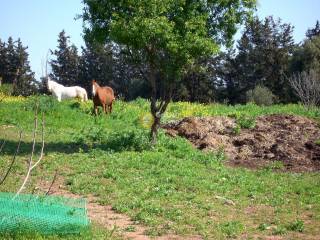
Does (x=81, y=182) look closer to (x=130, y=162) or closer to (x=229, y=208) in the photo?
(x=130, y=162)

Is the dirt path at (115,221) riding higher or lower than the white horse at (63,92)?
lower

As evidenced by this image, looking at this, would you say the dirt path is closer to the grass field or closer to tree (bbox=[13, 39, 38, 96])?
the grass field

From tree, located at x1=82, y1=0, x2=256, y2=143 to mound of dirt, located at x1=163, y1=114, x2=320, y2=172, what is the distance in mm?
2236

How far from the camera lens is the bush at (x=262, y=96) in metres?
44.1

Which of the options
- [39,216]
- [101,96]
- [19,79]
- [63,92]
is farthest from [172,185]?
[19,79]

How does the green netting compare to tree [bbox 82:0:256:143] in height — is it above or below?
below

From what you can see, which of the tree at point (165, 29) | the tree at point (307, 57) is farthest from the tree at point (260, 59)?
the tree at point (165, 29)

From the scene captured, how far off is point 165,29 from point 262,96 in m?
33.7

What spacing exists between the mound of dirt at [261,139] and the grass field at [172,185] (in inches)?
30.2

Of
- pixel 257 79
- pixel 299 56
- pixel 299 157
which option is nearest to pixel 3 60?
pixel 257 79

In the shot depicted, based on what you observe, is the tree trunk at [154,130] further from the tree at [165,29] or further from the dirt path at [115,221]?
the dirt path at [115,221]

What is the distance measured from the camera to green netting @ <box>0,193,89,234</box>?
244 inches

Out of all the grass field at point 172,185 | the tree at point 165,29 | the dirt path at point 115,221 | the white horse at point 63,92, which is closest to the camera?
the dirt path at point 115,221

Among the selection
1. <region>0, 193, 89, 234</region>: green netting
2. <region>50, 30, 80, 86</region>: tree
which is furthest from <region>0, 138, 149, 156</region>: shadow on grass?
<region>50, 30, 80, 86</region>: tree
